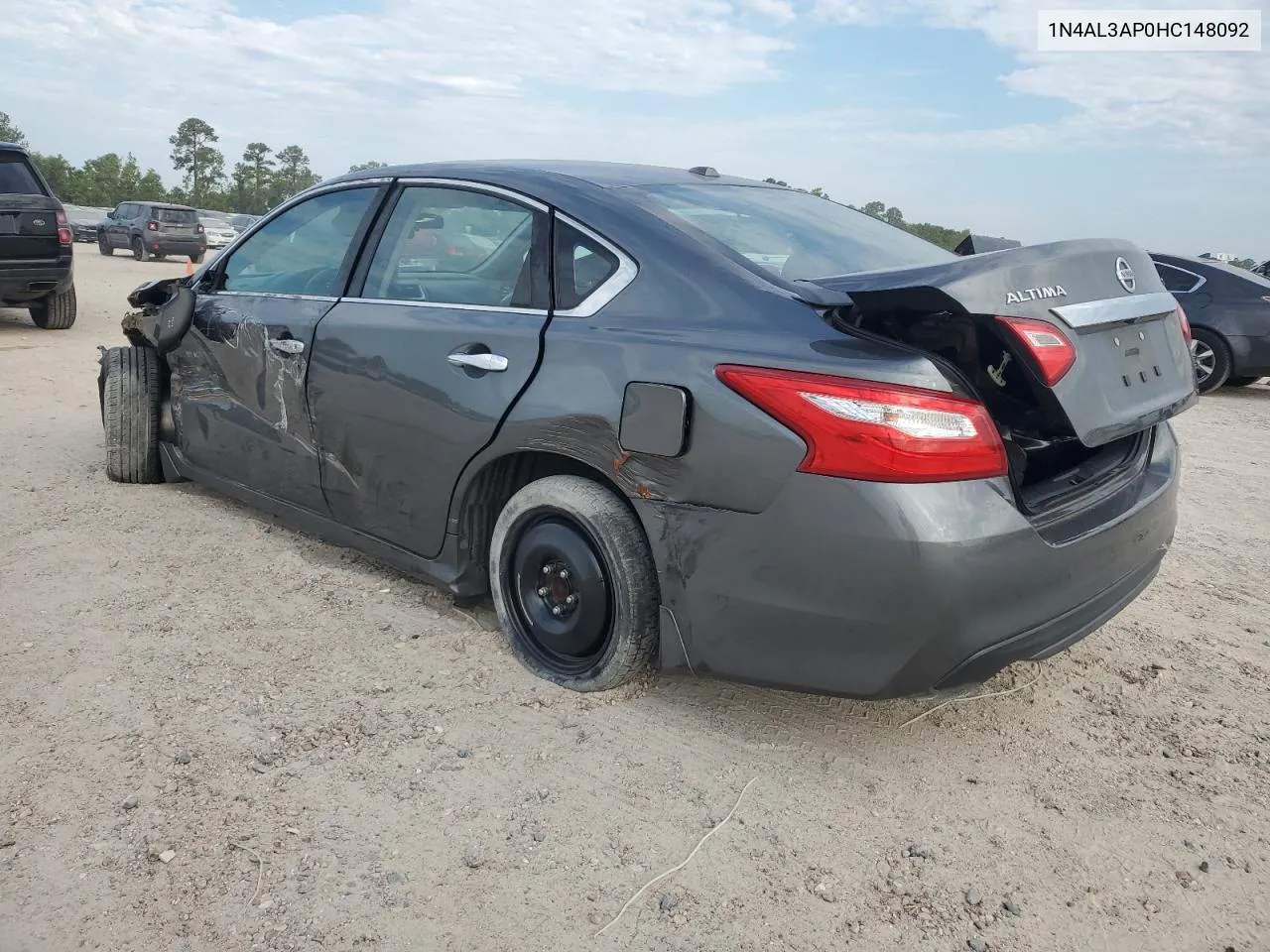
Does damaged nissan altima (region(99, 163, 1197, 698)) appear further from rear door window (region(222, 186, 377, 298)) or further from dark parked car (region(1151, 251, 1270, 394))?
dark parked car (region(1151, 251, 1270, 394))

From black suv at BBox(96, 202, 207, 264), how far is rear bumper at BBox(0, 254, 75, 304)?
53.6ft

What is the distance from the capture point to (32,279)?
10102 mm

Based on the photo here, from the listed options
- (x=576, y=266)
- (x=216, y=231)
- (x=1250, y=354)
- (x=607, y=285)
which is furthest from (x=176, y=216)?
(x=607, y=285)

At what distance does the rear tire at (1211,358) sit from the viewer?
9938 millimetres

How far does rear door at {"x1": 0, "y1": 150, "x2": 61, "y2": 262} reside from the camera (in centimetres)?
975

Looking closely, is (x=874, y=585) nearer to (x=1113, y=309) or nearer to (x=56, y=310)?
(x=1113, y=309)

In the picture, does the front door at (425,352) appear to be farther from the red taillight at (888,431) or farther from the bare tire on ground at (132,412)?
the bare tire on ground at (132,412)

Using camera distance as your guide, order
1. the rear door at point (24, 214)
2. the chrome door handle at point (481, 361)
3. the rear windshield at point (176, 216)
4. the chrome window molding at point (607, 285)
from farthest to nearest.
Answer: the rear windshield at point (176, 216)
the rear door at point (24, 214)
the chrome door handle at point (481, 361)
the chrome window molding at point (607, 285)

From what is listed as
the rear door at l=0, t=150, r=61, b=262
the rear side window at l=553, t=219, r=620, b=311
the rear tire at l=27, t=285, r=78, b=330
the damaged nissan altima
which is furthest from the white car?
the rear side window at l=553, t=219, r=620, b=311

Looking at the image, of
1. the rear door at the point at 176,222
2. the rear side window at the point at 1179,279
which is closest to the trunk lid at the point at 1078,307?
the rear side window at the point at 1179,279

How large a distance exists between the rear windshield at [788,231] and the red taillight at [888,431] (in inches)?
18.8

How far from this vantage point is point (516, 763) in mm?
2688

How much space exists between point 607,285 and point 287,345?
1474mm

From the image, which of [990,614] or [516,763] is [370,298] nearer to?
[516,763]
